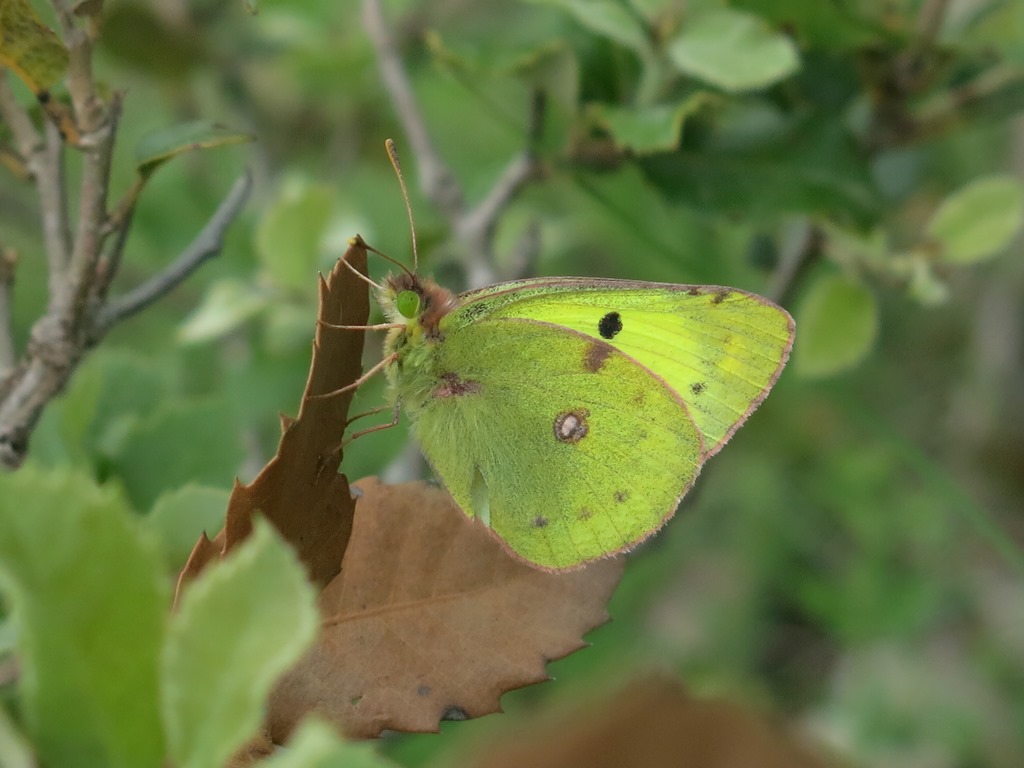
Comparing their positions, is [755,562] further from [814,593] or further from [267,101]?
[267,101]

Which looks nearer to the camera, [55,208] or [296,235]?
[55,208]

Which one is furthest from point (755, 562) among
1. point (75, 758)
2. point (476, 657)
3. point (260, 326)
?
point (75, 758)

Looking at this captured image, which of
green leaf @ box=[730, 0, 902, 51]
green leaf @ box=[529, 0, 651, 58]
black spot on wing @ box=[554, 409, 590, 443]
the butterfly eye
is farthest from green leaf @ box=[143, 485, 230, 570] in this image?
green leaf @ box=[730, 0, 902, 51]

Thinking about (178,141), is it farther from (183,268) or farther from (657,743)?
(657,743)

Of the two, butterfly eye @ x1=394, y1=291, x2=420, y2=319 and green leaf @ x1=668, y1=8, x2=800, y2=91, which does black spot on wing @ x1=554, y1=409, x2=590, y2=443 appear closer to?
butterfly eye @ x1=394, y1=291, x2=420, y2=319

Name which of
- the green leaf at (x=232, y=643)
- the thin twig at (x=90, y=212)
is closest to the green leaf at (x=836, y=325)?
the thin twig at (x=90, y=212)

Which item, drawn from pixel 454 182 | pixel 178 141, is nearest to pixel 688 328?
pixel 454 182
